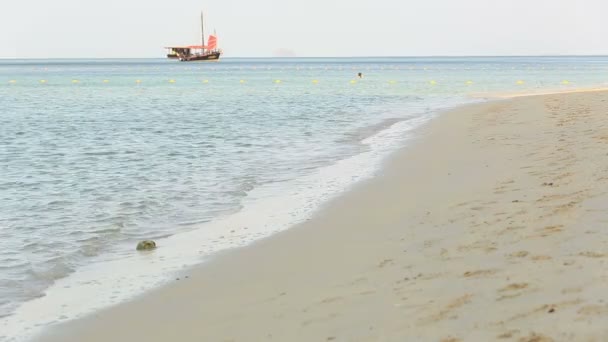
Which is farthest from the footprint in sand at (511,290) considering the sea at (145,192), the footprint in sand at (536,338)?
the sea at (145,192)

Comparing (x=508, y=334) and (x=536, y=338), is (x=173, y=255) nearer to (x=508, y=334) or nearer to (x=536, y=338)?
(x=508, y=334)

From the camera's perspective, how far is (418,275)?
20.3ft

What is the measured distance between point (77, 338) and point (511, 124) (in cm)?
1584

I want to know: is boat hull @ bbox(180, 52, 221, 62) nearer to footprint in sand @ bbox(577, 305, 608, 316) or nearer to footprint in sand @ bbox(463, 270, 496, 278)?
footprint in sand @ bbox(463, 270, 496, 278)

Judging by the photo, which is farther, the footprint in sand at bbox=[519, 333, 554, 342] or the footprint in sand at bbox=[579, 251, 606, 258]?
the footprint in sand at bbox=[579, 251, 606, 258]

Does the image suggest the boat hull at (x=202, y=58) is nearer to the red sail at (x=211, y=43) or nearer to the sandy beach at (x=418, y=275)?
the red sail at (x=211, y=43)

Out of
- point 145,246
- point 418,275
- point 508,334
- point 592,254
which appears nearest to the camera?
point 508,334

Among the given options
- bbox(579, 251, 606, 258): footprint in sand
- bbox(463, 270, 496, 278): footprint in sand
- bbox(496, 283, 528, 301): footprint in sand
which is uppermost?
bbox(579, 251, 606, 258): footprint in sand

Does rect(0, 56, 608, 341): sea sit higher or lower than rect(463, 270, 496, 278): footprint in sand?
lower

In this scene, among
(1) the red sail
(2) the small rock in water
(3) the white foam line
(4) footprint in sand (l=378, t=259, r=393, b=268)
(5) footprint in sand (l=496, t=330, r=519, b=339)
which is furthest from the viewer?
(1) the red sail

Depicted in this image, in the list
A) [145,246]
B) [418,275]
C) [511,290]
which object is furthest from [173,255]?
[511,290]

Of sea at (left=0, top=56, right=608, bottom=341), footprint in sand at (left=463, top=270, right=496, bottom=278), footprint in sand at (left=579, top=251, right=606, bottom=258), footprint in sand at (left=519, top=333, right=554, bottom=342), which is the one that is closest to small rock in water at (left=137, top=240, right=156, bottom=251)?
sea at (left=0, top=56, right=608, bottom=341)

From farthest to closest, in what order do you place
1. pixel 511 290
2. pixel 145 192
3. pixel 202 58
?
pixel 202 58, pixel 145 192, pixel 511 290

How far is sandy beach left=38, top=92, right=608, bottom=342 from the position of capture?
495cm
